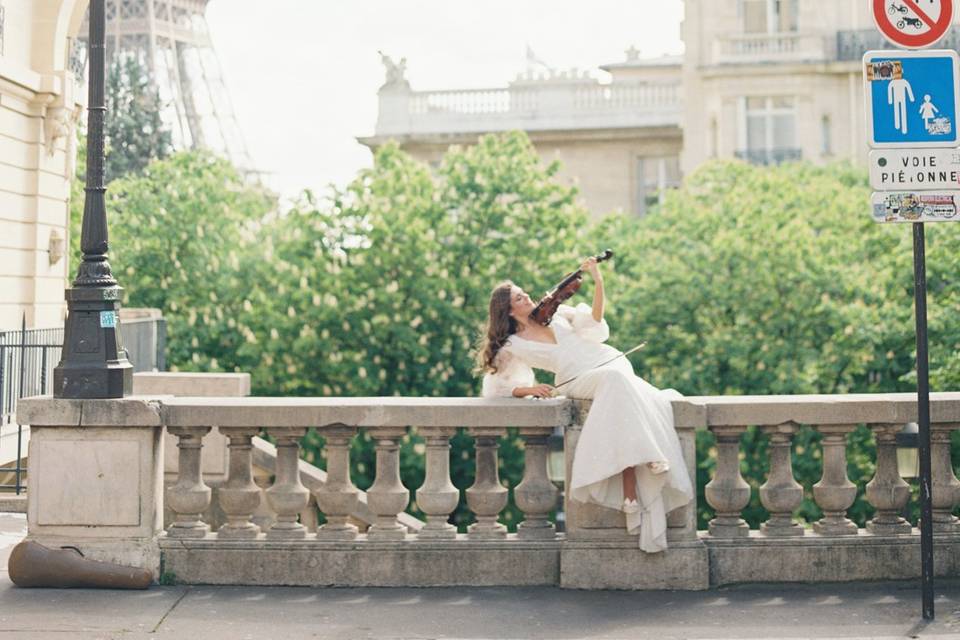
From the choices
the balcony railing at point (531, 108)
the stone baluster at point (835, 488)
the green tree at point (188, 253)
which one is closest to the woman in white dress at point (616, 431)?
the stone baluster at point (835, 488)

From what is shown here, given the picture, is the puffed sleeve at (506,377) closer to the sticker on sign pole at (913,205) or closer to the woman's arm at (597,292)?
the woman's arm at (597,292)

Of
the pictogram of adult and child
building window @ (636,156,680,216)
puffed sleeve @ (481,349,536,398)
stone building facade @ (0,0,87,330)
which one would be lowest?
puffed sleeve @ (481,349,536,398)

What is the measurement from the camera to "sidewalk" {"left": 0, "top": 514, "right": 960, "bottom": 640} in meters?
7.54

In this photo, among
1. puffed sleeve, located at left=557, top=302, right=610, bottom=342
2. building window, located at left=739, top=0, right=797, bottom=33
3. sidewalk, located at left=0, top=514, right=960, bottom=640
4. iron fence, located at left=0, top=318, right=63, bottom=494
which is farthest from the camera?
building window, located at left=739, top=0, right=797, bottom=33

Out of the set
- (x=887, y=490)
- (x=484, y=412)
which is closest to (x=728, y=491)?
(x=887, y=490)

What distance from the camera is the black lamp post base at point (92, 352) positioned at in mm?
8531

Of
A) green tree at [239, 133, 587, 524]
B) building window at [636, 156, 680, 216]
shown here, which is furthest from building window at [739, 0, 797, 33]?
green tree at [239, 133, 587, 524]

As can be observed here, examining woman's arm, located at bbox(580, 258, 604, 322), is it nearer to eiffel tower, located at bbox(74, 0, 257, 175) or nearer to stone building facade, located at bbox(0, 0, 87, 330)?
stone building facade, located at bbox(0, 0, 87, 330)

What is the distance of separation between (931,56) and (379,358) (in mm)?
20175

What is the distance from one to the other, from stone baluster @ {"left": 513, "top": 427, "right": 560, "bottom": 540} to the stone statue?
154 feet

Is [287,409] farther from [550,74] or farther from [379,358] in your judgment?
[550,74]

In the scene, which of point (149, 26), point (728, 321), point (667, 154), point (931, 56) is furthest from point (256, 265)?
point (149, 26)

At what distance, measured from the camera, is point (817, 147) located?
156 feet

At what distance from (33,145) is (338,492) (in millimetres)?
17519
